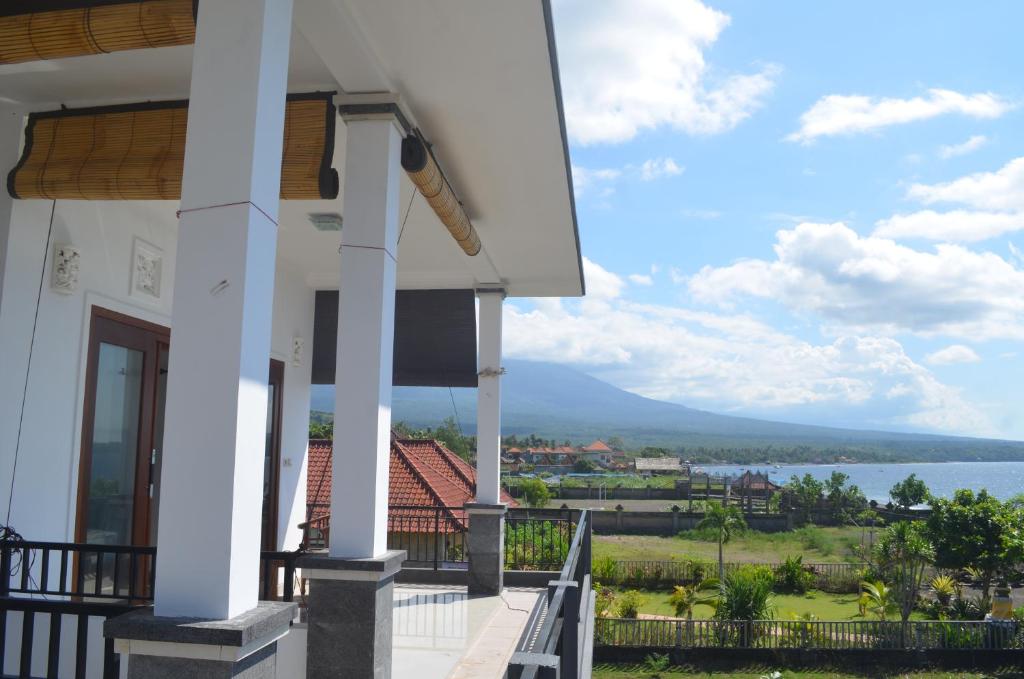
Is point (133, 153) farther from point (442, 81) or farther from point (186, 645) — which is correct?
point (186, 645)

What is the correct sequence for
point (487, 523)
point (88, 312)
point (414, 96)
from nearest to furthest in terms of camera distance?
point (414, 96) < point (88, 312) < point (487, 523)

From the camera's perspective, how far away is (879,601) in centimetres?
2223

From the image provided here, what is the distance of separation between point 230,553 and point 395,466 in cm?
1186

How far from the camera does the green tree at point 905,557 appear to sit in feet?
76.3

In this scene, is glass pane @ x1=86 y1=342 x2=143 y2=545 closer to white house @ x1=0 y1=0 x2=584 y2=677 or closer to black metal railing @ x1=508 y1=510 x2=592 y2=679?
white house @ x1=0 y1=0 x2=584 y2=677

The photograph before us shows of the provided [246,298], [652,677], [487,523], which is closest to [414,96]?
[246,298]

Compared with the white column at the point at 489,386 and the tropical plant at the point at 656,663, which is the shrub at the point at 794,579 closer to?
the tropical plant at the point at 656,663

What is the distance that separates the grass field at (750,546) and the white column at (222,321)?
3420 centimetres

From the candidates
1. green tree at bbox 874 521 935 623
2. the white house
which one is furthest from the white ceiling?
green tree at bbox 874 521 935 623

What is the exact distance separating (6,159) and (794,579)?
29.4m

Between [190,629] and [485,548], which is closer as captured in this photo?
[190,629]

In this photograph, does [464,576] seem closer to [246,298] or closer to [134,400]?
[134,400]

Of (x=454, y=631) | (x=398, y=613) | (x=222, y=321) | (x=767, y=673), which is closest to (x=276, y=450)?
(x=398, y=613)

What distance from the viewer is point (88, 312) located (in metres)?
4.53
